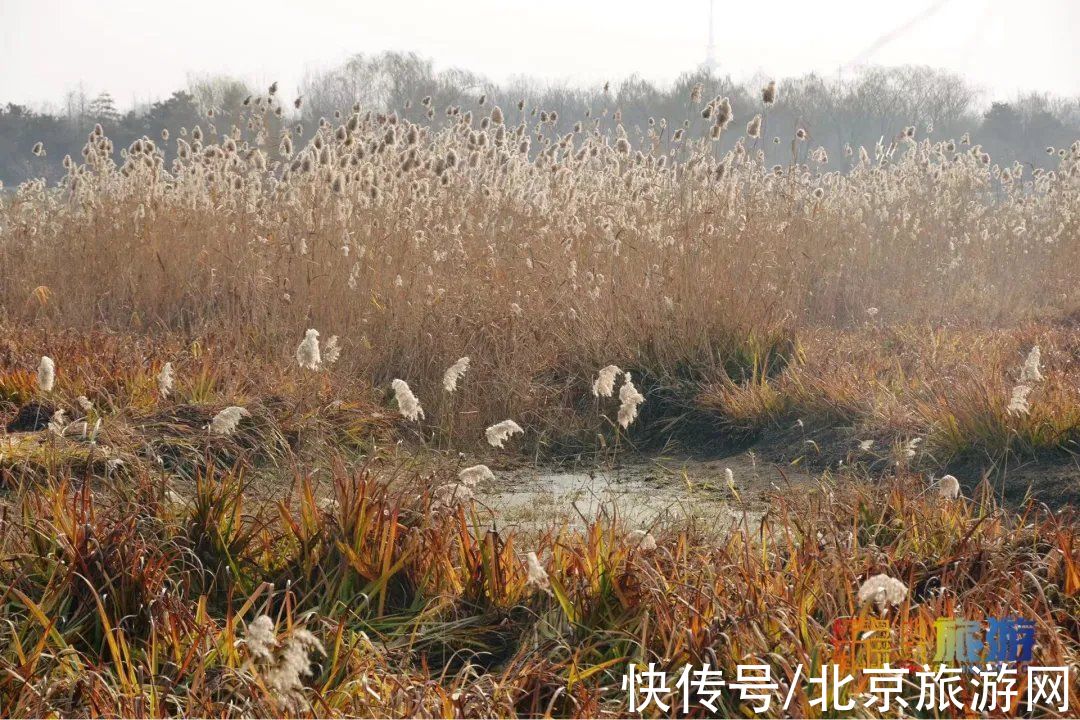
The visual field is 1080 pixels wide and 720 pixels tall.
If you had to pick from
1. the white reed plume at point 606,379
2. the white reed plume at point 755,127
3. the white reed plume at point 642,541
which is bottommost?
the white reed plume at point 642,541

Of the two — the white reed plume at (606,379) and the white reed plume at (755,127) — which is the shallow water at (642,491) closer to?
the white reed plume at (606,379)

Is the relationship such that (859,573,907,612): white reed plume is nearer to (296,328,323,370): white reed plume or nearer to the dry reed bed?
(296,328,323,370): white reed plume

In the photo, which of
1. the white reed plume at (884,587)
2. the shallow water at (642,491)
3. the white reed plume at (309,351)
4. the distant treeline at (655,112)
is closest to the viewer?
the white reed plume at (884,587)

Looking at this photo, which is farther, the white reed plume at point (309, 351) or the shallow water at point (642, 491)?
the shallow water at point (642, 491)

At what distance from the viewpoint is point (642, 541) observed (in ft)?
9.80

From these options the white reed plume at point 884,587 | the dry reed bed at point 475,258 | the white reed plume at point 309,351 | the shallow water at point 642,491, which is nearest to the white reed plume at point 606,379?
the shallow water at point 642,491

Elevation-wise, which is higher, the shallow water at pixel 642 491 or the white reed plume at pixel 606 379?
Result: the white reed plume at pixel 606 379

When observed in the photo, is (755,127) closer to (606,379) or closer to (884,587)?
(606,379)

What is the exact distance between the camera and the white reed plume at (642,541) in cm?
301

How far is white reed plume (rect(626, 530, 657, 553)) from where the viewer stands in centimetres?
A: 301

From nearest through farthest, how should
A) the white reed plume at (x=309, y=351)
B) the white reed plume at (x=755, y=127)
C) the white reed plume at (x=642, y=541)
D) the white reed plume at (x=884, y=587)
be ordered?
the white reed plume at (x=884, y=587) < the white reed plume at (x=642, y=541) < the white reed plume at (x=309, y=351) < the white reed plume at (x=755, y=127)

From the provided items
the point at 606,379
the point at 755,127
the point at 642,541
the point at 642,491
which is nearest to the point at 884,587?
the point at 642,541

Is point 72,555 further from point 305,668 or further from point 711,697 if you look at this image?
point 711,697

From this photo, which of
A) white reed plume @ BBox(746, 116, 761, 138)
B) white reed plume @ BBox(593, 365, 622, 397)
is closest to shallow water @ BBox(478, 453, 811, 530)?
white reed plume @ BBox(593, 365, 622, 397)
